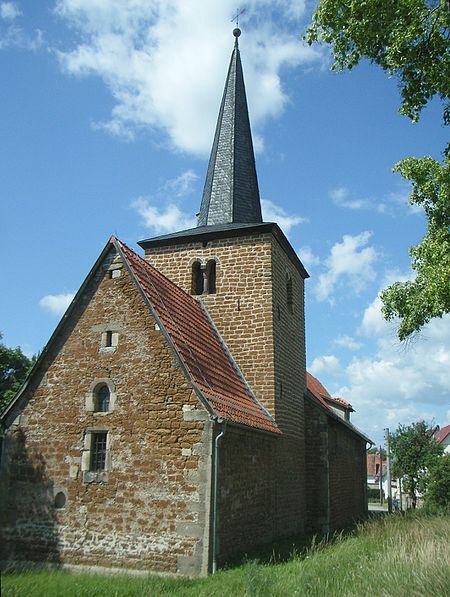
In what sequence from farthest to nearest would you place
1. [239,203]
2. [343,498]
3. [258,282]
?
[343,498]
[239,203]
[258,282]

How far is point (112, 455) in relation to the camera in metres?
10.8

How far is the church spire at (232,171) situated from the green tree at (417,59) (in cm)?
630

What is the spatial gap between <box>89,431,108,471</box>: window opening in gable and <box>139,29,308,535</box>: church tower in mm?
4757

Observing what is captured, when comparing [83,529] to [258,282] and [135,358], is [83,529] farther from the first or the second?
[258,282]

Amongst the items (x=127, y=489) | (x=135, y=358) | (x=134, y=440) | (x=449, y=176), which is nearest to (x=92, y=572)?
(x=127, y=489)

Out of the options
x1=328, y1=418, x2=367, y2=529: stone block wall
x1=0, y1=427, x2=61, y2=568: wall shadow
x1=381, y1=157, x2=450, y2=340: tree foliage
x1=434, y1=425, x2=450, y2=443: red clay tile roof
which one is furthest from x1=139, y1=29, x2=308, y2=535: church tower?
x1=434, y1=425, x2=450, y2=443: red clay tile roof

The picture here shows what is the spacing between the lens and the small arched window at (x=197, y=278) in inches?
643

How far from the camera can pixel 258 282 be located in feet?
51.1

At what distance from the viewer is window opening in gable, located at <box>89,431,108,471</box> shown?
36.0 feet

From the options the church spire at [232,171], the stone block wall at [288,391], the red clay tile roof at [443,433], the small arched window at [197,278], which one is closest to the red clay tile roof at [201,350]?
the small arched window at [197,278]

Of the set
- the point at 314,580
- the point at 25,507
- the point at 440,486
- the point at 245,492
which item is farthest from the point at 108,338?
the point at 440,486

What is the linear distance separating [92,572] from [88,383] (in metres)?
3.67

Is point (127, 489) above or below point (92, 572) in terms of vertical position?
above

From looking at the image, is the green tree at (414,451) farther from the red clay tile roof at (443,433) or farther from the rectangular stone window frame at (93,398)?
the rectangular stone window frame at (93,398)
